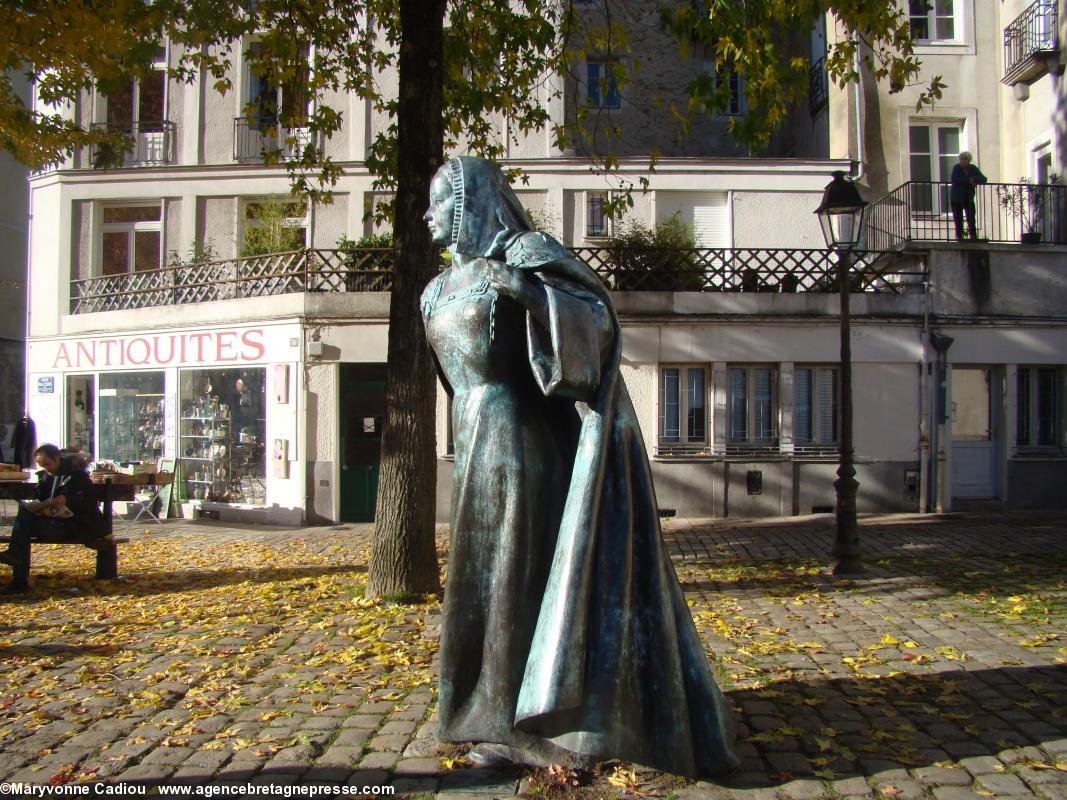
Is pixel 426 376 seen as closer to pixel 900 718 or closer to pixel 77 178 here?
pixel 900 718

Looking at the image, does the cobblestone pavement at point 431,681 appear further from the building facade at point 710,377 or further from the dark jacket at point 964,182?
the dark jacket at point 964,182

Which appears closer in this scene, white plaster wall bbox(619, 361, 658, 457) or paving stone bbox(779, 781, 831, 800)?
paving stone bbox(779, 781, 831, 800)

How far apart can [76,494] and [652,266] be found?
33.6ft

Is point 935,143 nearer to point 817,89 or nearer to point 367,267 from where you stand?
point 817,89

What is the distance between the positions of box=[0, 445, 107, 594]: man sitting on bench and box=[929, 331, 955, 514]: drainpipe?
13.1 metres

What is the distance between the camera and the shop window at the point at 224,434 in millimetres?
16109

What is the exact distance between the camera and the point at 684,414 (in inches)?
614

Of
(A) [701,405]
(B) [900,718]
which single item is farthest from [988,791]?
(A) [701,405]

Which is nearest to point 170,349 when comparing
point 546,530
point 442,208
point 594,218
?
point 594,218

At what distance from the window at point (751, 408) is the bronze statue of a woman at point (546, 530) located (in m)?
12.3

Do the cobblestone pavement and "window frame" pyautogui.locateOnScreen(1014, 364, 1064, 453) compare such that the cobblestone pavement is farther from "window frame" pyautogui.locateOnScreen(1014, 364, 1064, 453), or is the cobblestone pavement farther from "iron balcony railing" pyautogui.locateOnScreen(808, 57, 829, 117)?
"iron balcony railing" pyautogui.locateOnScreen(808, 57, 829, 117)

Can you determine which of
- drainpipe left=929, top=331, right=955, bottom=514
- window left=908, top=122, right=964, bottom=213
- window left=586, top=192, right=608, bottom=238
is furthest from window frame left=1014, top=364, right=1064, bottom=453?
window left=586, top=192, right=608, bottom=238

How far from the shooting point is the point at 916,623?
6945mm

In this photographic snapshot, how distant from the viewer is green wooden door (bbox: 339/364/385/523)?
15.5 meters
